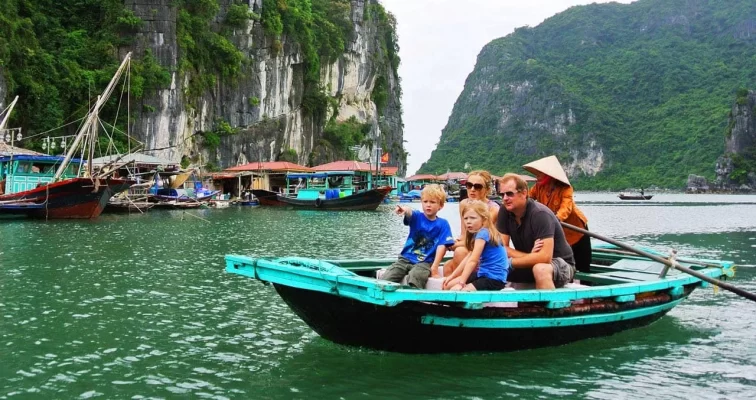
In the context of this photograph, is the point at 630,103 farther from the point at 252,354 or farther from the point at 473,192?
the point at 252,354

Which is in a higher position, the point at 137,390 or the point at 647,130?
the point at 647,130

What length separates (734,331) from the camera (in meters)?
7.89

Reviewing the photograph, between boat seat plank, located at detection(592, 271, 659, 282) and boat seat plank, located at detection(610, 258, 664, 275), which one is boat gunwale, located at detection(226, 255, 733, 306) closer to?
boat seat plank, located at detection(592, 271, 659, 282)

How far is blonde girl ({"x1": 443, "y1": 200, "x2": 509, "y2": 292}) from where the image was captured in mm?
6141

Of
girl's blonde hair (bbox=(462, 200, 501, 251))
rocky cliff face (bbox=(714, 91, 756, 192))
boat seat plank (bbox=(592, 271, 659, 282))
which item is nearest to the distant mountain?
rocky cliff face (bbox=(714, 91, 756, 192))

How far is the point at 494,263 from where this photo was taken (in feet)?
20.7

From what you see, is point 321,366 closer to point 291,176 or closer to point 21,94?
point 21,94

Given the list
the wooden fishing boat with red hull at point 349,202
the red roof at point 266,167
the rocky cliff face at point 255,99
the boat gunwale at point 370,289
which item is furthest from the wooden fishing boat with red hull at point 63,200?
the boat gunwale at point 370,289

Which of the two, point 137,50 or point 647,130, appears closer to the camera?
point 137,50

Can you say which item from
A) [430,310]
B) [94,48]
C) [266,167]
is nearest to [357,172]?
[266,167]

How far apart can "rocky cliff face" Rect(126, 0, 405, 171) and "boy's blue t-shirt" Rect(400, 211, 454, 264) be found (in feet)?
100

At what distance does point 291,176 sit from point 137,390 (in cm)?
4563

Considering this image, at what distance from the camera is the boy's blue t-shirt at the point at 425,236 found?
6664 millimetres

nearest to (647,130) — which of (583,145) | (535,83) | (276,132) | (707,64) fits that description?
(583,145)
